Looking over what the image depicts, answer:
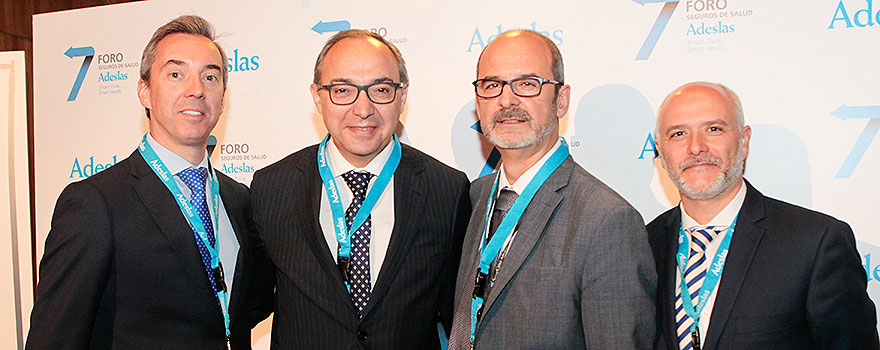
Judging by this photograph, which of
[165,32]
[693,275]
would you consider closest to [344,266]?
[165,32]

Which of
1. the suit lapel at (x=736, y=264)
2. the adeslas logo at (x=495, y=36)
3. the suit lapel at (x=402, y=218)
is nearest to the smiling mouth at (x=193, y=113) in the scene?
the suit lapel at (x=402, y=218)

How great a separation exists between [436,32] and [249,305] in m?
2.12

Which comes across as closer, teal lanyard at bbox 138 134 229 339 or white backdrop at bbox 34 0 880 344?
teal lanyard at bbox 138 134 229 339

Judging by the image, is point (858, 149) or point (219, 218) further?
point (858, 149)

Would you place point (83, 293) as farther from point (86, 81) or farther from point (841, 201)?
point (841, 201)

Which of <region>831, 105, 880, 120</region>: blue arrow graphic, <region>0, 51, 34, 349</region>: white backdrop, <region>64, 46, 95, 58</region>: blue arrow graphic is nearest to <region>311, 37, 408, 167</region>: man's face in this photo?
<region>831, 105, 880, 120</region>: blue arrow graphic

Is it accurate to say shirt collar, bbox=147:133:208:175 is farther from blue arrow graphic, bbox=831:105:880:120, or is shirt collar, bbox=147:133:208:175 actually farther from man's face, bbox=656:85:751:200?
blue arrow graphic, bbox=831:105:880:120

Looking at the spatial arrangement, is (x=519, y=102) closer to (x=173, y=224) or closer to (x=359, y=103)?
(x=359, y=103)

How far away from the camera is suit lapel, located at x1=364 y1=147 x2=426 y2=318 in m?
2.38

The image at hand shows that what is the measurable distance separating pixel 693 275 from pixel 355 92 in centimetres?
153

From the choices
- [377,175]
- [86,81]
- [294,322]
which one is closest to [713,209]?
[377,175]

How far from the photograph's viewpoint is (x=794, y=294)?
229 centimetres

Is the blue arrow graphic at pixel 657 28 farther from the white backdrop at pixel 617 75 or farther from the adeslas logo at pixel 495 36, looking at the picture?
the adeslas logo at pixel 495 36

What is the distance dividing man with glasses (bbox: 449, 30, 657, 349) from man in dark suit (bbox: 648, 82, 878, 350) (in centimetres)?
31
